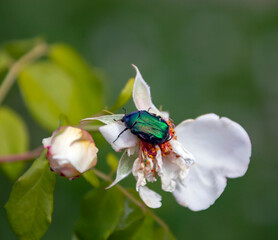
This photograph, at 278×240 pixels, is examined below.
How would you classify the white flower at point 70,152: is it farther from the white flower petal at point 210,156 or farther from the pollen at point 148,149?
the white flower petal at point 210,156

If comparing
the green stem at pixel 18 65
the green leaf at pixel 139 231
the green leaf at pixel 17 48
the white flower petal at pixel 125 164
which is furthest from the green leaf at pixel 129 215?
the green leaf at pixel 17 48

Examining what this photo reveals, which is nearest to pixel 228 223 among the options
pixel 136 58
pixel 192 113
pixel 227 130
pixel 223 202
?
pixel 223 202

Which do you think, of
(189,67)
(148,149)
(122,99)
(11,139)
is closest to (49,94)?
(11,139)

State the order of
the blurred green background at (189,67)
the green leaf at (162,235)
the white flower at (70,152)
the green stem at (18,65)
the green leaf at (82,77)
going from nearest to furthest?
the white flower at (70,152), the green leaf at (162,235), the green stem at (18,65), the green leaf at (82,77), the blurred green background at (189,67)

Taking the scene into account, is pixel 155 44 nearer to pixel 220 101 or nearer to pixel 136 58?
pixel 136 58

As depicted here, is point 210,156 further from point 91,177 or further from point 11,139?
point 11,139

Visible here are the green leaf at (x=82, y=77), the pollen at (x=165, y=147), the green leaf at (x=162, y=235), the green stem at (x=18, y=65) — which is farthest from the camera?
the green leaf at (x=82, y=77)

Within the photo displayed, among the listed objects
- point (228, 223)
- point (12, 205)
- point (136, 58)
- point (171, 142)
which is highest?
point (171, 142)
